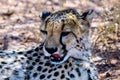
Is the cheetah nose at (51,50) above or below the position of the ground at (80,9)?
above

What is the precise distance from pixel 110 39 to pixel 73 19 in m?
1.90

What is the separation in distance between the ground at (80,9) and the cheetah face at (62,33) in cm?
78

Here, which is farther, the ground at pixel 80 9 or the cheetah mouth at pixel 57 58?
the ground at pixel 80 9

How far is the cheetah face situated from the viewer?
3660mm

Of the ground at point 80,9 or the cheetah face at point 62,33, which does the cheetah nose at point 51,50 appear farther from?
the ground at point 80,9

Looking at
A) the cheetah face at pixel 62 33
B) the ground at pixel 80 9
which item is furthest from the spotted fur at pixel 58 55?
the ground at pixel 80 9

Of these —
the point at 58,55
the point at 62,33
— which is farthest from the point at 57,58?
the point at 62,33

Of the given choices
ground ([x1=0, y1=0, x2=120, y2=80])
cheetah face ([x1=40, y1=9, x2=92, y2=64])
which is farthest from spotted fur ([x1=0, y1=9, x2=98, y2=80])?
ground ([x1=0, y1=0, x2=120, y2=80])

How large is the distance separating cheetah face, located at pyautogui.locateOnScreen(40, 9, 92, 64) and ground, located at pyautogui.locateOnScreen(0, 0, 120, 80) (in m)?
0.78

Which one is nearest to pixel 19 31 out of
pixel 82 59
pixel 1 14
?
pixel 1 14

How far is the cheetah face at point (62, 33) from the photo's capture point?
3.66 metres

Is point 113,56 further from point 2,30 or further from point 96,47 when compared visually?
point 2,30

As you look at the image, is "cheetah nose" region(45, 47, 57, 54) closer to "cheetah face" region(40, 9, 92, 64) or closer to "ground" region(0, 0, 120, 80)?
"cheetah face" region(40, 9, 92, 64)

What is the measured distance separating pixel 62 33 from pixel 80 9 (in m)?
3.53
